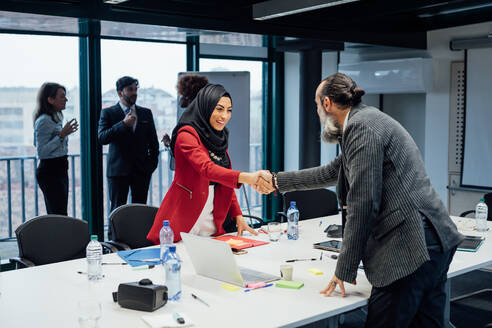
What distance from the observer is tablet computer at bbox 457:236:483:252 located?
3238 mm

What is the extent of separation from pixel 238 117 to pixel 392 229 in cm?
417

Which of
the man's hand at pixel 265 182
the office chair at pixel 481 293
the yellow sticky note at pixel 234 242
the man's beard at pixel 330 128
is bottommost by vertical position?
the office chair at pixel 481 293

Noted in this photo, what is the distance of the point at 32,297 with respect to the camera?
2402 mm

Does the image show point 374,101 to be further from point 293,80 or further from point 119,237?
point 119,237

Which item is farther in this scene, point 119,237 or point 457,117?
point 457,117

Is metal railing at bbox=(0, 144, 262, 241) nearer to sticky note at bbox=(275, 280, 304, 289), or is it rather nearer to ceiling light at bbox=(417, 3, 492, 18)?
sticky note at bbox=(275, 280, 304, 289)

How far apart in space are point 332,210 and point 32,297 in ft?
9.79

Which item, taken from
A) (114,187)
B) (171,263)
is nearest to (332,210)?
(114,187)

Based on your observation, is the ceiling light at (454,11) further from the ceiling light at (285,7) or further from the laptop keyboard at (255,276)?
the laptop keyboard at (255,276)

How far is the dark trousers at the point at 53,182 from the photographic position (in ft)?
17.2

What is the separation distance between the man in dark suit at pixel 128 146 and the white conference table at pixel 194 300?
2691 millimetres

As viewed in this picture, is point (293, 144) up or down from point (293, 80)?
down

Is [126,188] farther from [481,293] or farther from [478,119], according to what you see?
[478,119]

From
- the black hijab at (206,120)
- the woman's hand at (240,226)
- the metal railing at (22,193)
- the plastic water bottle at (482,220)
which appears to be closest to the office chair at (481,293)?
the plastic water bottle at (482,220)
